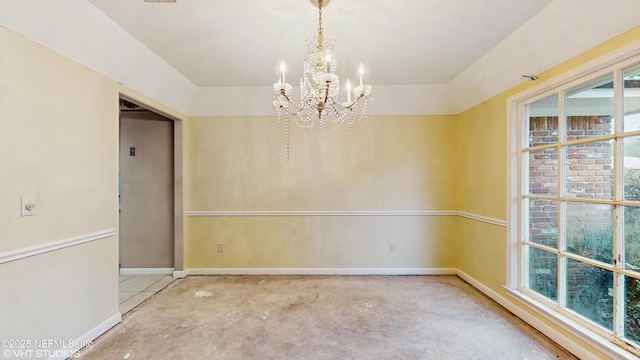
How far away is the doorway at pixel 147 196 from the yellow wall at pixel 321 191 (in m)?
0.30

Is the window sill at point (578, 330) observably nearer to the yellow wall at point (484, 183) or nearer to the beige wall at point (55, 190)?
the yellow wall at point (484, 183)

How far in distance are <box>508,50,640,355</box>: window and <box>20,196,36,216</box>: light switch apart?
3.84m

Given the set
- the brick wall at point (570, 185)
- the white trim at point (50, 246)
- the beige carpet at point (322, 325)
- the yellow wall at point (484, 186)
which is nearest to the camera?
the white trim at point (50, 246)

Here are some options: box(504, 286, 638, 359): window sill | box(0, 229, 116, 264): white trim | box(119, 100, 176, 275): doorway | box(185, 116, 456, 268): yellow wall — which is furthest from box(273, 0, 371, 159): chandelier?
box(504, 286, 638, 359): window sill

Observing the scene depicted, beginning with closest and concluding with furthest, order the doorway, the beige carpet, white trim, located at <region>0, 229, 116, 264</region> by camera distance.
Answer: white trim, located at <region>0, 229, 116, 264</region> < the beige carpet < the doorway

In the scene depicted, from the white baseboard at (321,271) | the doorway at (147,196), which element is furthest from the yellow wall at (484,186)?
the doorway at (147,196)

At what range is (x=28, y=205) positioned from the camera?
1.77 meters

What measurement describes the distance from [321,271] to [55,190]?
2.96 m

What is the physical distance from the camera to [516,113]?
271 cm

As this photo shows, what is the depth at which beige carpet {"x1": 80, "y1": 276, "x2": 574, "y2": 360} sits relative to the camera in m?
2.12

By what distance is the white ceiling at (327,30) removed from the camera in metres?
2.00

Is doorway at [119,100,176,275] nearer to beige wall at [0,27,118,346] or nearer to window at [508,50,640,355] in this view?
beige wall at [0,27,118,346]

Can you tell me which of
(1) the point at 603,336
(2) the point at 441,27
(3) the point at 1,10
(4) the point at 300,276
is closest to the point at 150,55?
(3) the point at 1,10

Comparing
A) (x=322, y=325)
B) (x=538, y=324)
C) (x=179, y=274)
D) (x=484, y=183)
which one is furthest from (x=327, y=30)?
(x=179, y=274)
